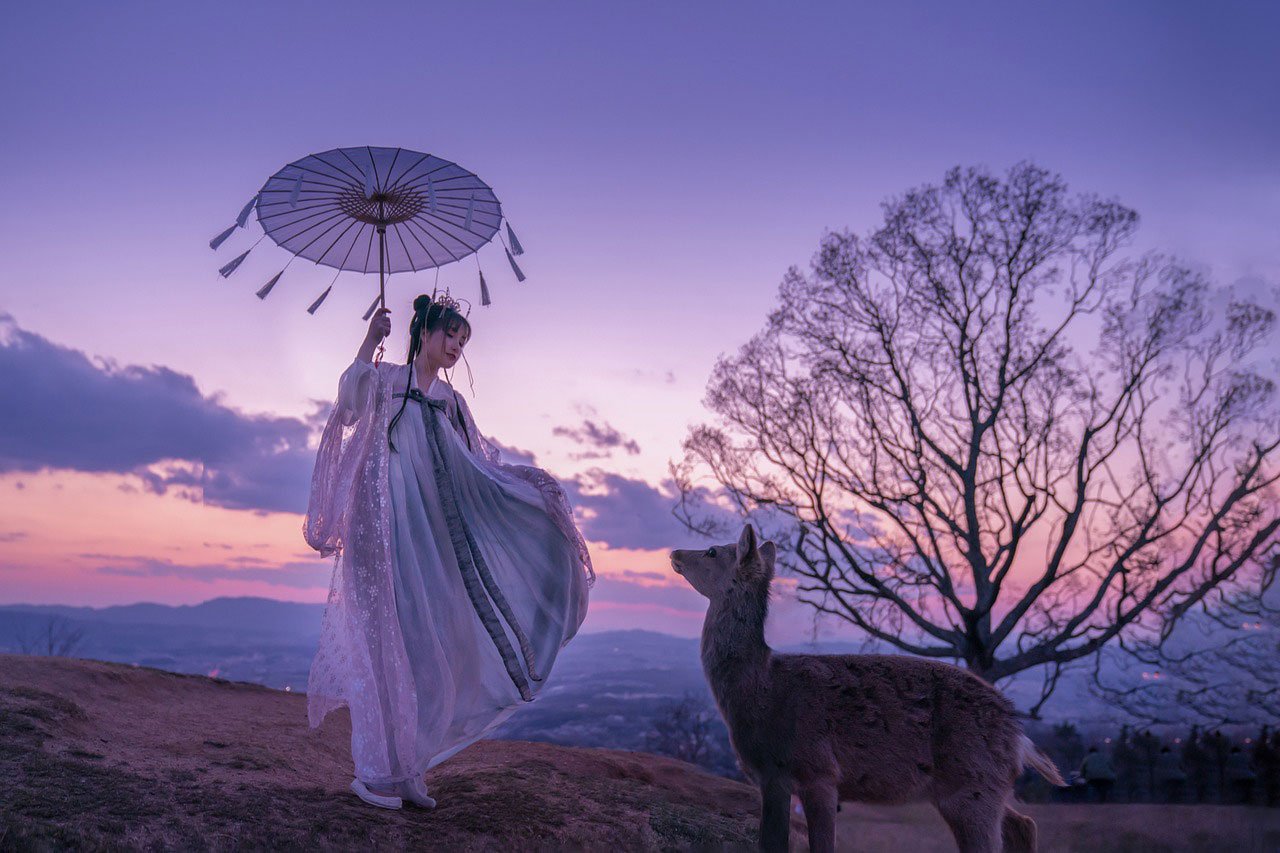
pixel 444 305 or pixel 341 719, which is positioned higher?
pixel 444 305

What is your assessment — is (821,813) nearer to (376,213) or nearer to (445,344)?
(445,344)

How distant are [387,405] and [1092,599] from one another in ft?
35.7

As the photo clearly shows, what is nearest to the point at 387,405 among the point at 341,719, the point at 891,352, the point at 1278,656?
the point at 341,719

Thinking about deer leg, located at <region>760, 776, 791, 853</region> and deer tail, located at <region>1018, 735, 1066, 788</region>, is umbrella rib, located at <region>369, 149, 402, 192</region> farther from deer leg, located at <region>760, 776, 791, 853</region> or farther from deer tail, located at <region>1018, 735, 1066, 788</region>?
deer tail, located at <region>1018, 735, 1066, 788</region>

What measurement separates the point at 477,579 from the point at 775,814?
268 cm

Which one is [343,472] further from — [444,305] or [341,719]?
[341,719]

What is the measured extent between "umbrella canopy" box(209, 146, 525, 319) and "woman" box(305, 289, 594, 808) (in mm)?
679

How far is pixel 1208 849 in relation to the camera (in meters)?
6.59

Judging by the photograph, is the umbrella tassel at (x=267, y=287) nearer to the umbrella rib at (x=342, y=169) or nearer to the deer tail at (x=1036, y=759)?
the umbrella rib at (x=342, y=169)

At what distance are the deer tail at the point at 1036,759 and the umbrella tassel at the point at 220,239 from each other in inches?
243

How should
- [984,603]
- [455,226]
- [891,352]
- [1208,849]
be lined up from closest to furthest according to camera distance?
[1208,849]
[455,226]
[984,603]
[891,352]

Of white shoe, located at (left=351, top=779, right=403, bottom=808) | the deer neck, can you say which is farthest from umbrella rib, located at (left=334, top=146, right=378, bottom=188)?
white shoe, located at (left=351, top=779, right=403, bottom=808)

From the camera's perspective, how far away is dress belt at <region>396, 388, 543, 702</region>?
244 inches

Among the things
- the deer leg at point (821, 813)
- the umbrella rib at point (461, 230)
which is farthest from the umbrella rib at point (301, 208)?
the deer leg at point (821, 813)
